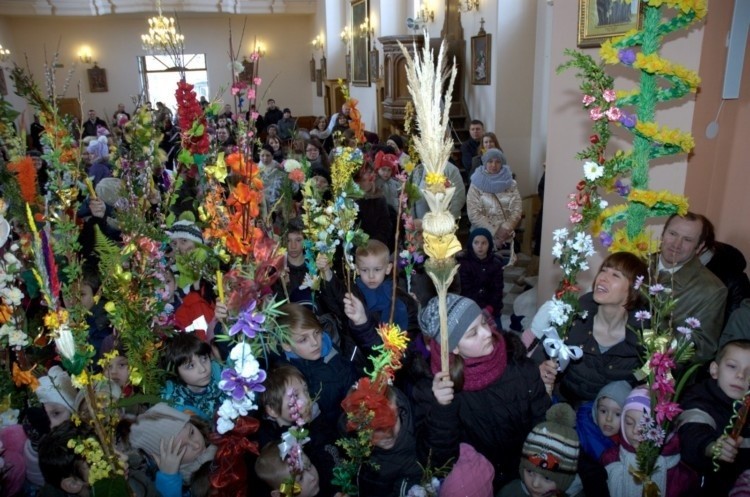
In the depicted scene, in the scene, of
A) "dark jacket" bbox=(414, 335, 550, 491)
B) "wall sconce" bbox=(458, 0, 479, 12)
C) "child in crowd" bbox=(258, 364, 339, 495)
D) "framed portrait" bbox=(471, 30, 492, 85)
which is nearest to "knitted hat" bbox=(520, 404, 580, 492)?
"dark jacket" bbox=(414, 335, 550, 491)

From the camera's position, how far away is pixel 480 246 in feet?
14.3

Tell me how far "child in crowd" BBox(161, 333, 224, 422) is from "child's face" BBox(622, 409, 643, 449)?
1871 mm

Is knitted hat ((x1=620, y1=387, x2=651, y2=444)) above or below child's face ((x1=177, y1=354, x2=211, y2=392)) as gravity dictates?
above

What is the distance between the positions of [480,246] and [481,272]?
21 centimetres

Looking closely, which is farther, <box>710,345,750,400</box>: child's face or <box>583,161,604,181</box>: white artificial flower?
<box>583,161,604,181</box>: white artificial flower

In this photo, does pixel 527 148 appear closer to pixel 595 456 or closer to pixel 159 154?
pixel 159 154

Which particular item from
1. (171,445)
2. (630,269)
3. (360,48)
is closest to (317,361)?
(171,445)

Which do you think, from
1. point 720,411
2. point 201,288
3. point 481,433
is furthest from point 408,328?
point 720,411

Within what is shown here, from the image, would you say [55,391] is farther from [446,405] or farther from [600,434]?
[600,434]

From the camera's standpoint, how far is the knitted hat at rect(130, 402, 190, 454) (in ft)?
7.77

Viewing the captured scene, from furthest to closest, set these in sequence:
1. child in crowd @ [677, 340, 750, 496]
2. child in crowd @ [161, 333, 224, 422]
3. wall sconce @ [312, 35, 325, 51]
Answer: wall sconce @ [312, 35, 325, 51] → child in crowd @ [161, 333, 224, 422] → child in crowd @ [677, 340, 750, 496]

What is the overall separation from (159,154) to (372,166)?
210 cm

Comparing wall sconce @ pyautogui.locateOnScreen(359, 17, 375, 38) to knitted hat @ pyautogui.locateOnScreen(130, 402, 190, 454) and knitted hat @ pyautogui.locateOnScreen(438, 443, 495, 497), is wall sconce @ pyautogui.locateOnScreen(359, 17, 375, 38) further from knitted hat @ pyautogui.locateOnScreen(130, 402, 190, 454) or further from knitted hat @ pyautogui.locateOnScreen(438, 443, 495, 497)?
knitted hat @ pyautogui.locateOnScreen(438, 443, 495, 497)

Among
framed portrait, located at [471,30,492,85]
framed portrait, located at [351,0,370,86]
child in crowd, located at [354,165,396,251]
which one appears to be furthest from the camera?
framed portrait, located at [351,0,370,86]
